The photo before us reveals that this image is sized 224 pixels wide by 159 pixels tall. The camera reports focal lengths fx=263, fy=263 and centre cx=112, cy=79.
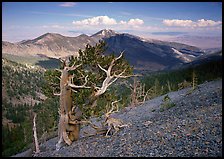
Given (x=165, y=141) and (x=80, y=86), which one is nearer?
(x=165, y=141)

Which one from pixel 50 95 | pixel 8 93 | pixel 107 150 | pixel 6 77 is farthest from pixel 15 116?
pixel 107 150

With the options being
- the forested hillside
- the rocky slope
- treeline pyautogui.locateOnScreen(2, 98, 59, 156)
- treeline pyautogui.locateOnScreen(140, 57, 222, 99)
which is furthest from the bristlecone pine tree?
treeline pyautogui.locateOnScreen(2, 98, 59, 156)

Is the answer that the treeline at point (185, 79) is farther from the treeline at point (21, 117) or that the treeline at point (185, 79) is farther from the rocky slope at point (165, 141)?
the treeline at point (21, 117)

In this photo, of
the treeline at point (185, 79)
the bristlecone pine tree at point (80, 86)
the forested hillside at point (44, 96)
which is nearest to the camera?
the bristlecone pine tree at point (80, 86)

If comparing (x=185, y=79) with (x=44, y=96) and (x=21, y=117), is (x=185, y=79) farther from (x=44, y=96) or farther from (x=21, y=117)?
(x=44, y=96)

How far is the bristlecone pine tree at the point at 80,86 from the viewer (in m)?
15.2

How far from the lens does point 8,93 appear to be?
167 meters

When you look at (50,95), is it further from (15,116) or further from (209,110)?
(15,116)

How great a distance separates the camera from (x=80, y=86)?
14258 millimetres

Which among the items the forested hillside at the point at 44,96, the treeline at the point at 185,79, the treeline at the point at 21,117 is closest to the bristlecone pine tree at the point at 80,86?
the forested hillside at the point at 44,96

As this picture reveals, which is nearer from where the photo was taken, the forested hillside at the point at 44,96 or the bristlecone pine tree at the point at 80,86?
the bristlecone pine tree at the point at 80,86

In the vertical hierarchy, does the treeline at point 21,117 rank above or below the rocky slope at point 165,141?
below

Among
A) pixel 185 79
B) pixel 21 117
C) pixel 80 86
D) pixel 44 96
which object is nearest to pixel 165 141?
pixel 80 86

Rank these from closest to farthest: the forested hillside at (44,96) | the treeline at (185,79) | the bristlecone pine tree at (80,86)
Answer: the bristlecone pine tree at (80,86)
the forested hillside at (44,96)
the treeline at (185,79)
